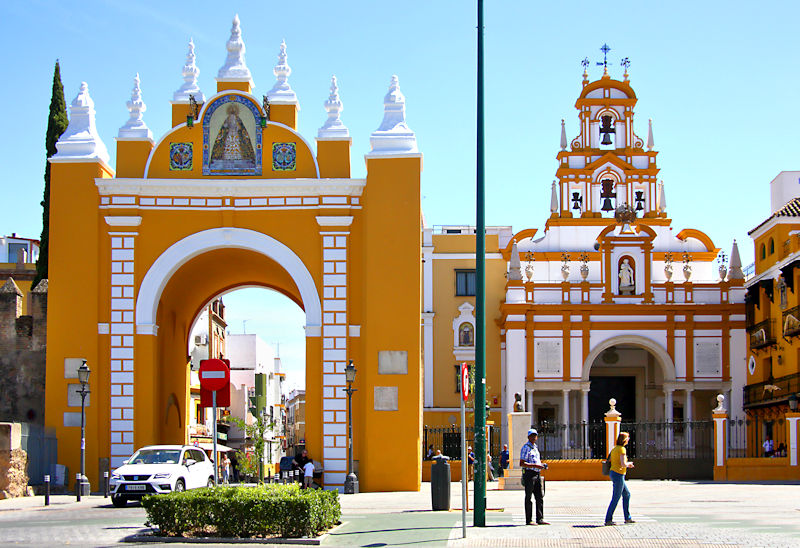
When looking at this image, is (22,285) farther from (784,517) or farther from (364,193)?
(784,517)

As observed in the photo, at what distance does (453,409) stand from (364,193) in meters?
23.3

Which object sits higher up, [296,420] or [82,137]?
[82,137]

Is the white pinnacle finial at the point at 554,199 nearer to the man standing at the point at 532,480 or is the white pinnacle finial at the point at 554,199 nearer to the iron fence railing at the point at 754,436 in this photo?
the iron fence railing at the point at 754,436

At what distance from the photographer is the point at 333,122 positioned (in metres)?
28.8

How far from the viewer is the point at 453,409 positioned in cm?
4972

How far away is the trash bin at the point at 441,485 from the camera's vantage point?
19.8 m

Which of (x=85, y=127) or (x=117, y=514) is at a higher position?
(x=85, y=127)

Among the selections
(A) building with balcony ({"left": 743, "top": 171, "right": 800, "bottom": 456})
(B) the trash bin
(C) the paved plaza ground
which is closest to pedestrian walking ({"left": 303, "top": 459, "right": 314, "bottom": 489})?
(C) the paved plaza ground

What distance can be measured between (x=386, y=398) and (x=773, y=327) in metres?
21.6

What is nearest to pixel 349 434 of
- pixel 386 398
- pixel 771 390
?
pixel 386 398

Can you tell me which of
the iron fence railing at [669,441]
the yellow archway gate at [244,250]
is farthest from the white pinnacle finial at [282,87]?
the iron fence railing at [669,441]

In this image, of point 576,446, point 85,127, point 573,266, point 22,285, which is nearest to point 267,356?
point 22,285

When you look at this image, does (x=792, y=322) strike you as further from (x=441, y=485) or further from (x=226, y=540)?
(x=226, y=540)

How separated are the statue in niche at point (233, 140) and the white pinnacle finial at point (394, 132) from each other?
3330 millimetres
